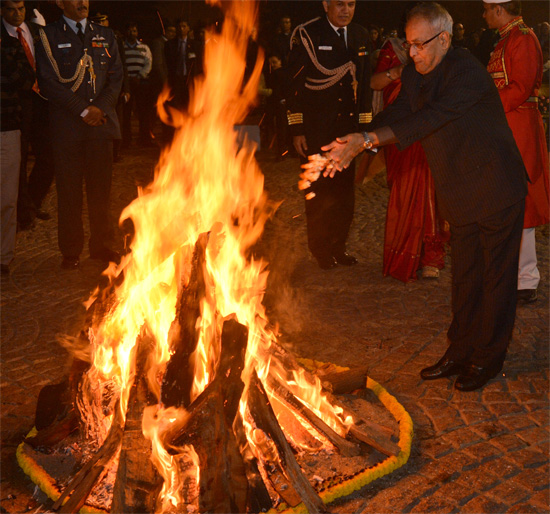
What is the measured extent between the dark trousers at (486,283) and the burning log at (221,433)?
191 centimetres

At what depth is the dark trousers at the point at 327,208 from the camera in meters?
7.76

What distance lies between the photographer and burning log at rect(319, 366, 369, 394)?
4746 mm

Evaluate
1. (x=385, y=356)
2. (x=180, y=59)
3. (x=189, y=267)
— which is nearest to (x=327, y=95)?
(x=385, y=356)

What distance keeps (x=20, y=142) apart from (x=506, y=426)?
5922mm

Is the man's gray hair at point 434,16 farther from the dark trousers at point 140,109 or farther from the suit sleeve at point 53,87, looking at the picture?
the dark trousers at point 140,109

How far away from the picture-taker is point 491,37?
1638 cm

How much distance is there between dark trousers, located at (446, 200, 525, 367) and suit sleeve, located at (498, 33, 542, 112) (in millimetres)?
1693

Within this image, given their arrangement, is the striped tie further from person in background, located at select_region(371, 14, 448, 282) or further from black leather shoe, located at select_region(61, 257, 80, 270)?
person in background, located at select_region(371, 14, 448, 282)

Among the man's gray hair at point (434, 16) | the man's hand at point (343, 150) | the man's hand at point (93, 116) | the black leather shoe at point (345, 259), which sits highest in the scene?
the man's gray hair at point (434, 16)

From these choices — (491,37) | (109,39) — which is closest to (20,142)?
(109,39)

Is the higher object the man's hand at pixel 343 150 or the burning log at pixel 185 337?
the man's hand at pixel 343 150

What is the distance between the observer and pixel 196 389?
4.09 m

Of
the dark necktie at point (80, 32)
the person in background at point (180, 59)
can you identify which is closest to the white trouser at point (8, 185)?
the dark necktie at point (80, 32)

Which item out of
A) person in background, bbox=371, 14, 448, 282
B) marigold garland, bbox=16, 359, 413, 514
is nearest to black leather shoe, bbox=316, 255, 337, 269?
person in background, bbox=371, 14, 448, 282
